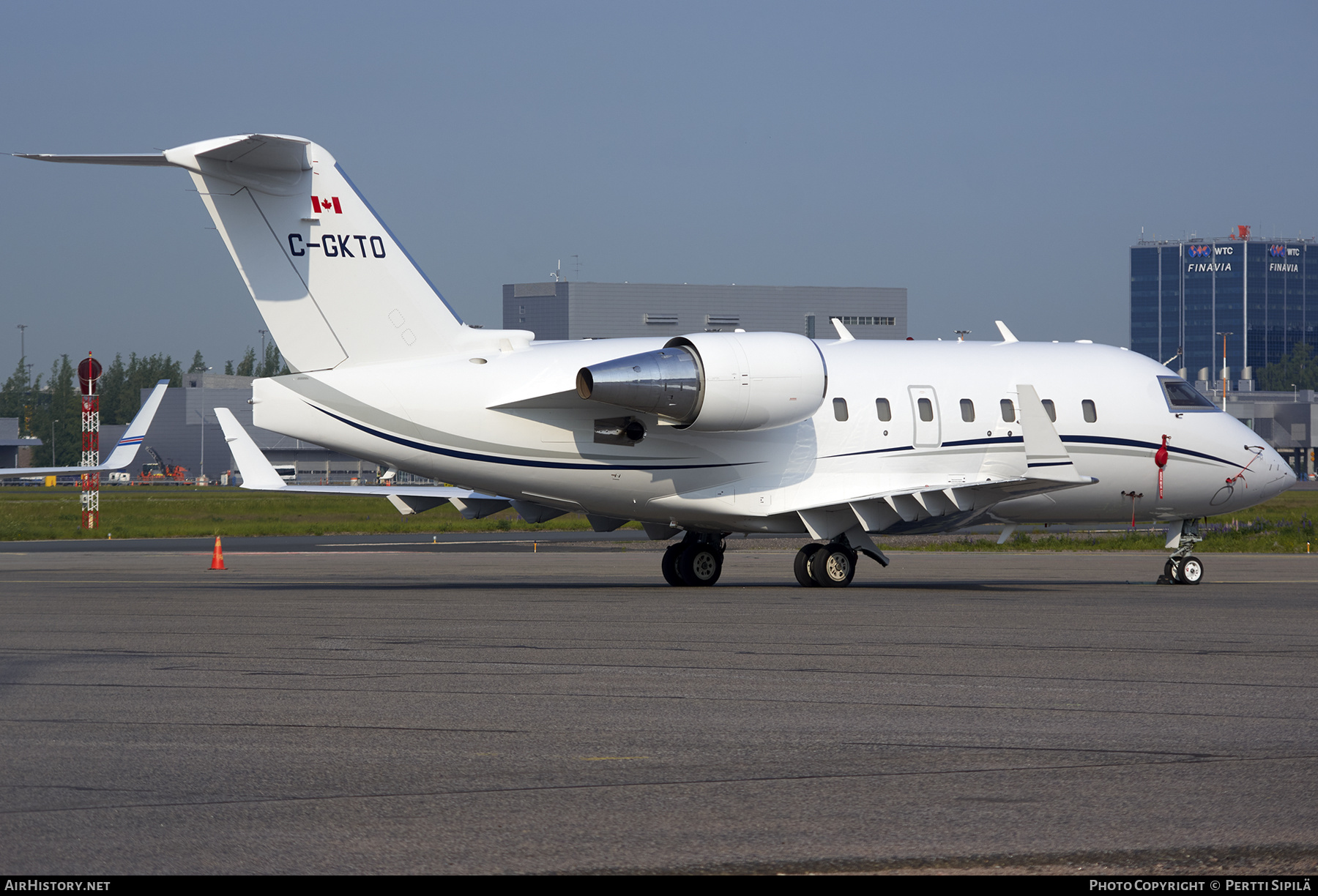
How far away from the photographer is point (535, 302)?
136m

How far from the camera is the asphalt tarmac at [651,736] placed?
5883mm

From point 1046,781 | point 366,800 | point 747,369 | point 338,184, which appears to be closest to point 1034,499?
point 747,369

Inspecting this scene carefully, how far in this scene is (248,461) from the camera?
3045 cm

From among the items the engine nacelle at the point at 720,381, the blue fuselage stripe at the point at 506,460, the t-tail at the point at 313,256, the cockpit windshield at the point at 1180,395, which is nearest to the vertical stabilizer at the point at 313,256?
the t-tail at the point at 313,256

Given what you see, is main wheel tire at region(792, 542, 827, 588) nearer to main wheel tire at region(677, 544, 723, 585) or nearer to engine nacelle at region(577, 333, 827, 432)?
main wheel tire at region(677, 544, 723, 585)

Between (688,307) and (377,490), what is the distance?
109026 mm

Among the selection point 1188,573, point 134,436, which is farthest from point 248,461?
point 1188,573

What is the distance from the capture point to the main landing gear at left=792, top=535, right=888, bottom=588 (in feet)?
69.0

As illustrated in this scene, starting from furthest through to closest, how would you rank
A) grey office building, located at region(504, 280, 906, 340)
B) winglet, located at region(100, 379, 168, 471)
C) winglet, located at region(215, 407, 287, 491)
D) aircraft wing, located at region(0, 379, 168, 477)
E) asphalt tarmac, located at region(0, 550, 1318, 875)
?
grey office building, located at region(504, 280, 906, 340), winglet, located at region(100, 379, 168, 471), aircraft wing, located at region(0, 379, 168, 477), winglet, located at region(215, 407, 287, 491), asphalt tarmac, located at region(0, 550, 1318, 875)

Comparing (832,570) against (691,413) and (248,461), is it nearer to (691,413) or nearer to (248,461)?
(691,413)

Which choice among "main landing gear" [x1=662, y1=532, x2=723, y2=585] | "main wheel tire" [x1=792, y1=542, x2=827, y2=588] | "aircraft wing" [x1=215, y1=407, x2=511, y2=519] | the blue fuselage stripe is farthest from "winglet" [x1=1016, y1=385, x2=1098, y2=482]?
"aircraft wing" [x1=215, y1=407, x2=511, y2=519]

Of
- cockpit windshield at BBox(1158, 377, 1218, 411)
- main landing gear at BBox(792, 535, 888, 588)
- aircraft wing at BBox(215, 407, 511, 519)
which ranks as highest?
cockpit windshield at BBox(1158, 377, 1218, 411)

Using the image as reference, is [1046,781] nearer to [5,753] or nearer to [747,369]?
[5,753]

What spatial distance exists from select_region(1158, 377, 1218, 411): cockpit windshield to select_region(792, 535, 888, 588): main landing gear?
6.15 metres
